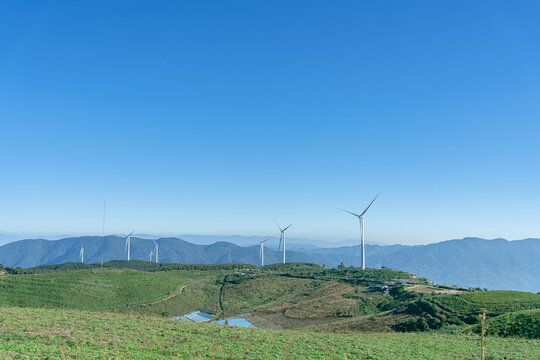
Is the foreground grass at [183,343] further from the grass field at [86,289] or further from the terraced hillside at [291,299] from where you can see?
the grass field at [86,289]

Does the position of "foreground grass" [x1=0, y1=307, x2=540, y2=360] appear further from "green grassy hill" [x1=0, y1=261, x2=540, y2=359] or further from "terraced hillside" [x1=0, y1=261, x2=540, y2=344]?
"terraced hillside" [x1=0, y1=261, x2=540, y2=344]

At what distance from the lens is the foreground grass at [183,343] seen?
22344mm

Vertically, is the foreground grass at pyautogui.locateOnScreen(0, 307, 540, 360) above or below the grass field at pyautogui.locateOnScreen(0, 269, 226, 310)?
above

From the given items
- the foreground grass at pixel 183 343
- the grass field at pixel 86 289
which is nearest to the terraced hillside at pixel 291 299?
the grass field at pixel 86 289

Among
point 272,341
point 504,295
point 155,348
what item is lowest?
point 504,295

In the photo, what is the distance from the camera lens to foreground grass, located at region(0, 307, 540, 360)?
73.3ft

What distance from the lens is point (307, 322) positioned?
6875 centimetres

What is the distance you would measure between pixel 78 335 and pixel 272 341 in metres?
16.9

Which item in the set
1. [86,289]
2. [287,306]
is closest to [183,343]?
[287,306]

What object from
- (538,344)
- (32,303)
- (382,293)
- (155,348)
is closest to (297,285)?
(382,293)

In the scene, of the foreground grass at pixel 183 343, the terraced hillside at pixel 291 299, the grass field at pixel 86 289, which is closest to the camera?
the foreground grass at pixel 183 343

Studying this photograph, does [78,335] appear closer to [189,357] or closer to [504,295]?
[189,357]

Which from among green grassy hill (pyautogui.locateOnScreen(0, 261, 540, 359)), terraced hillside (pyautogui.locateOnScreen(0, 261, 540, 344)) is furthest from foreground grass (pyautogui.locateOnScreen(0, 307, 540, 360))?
terraced hillside (pyautogui.locateOnScreen(0, 261, 540, 344))

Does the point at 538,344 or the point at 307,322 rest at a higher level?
the point at 538,344
